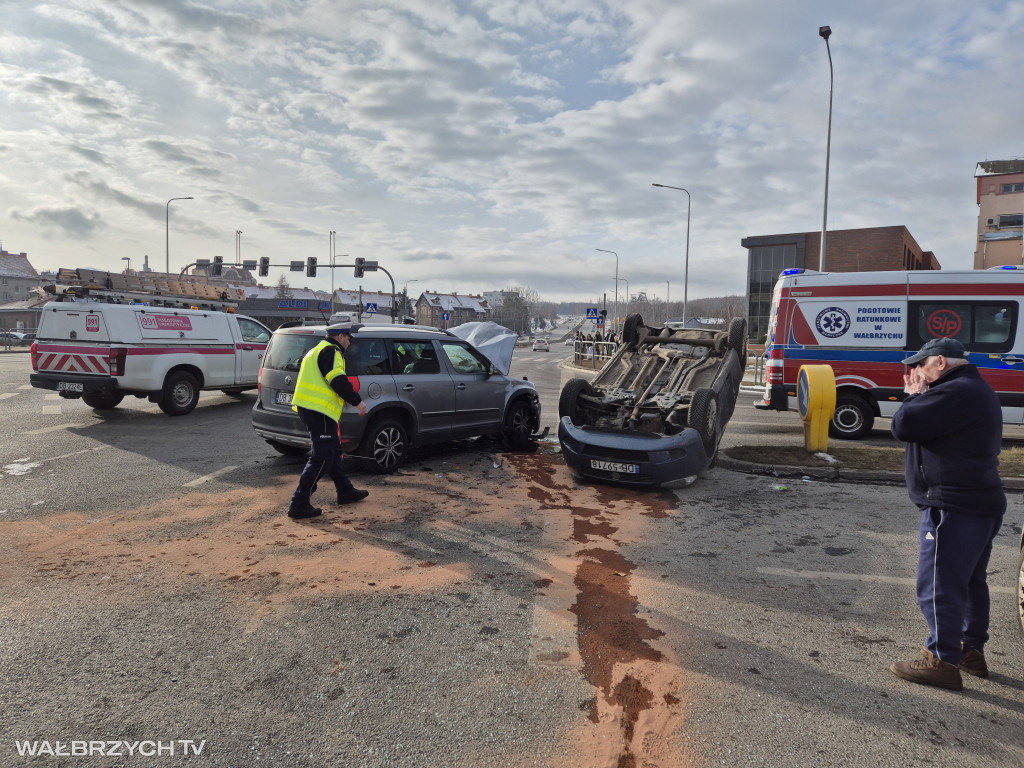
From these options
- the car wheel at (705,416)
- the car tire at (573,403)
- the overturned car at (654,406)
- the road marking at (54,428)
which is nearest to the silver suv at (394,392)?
the car tire at (573,403)

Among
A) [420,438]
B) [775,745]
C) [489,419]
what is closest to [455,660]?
[775,745]

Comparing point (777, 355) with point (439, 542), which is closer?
point (439, 542)

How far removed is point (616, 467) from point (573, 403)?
134 cm

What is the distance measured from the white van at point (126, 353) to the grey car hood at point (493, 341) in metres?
5.88

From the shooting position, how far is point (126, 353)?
34.4 ft

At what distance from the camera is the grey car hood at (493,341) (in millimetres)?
15859

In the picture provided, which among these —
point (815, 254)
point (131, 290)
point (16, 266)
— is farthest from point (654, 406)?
point (16, 266)

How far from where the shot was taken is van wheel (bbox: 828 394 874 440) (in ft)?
34.7

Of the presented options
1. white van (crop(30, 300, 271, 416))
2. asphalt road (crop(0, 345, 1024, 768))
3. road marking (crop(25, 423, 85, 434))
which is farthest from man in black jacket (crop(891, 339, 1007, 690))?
white van (crop(30, 300, 271, 416))

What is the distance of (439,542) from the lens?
5.09m

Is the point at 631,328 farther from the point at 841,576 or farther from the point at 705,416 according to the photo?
the point at 841,576

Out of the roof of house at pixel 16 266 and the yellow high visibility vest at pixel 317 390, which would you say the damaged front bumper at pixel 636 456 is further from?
the roof of house at pixel 16 266

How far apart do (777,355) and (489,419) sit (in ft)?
18.3

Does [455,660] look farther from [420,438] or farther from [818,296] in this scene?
[818,296]
